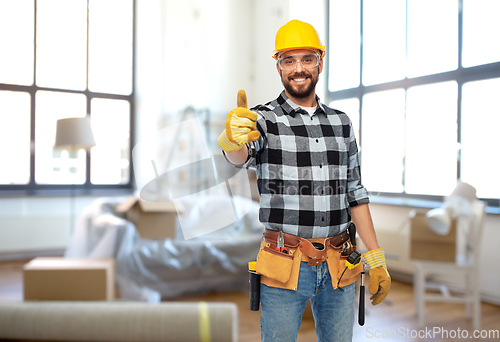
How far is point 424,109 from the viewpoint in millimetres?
3477

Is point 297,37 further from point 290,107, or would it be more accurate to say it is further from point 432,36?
point 432,36

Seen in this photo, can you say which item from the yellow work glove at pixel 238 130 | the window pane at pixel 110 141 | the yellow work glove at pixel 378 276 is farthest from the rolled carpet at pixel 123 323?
the window pane at pixel 110 141

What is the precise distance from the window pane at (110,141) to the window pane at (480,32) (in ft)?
12.6

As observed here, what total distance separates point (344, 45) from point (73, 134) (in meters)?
2.50

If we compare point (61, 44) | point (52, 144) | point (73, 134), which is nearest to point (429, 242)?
point (73, 134)

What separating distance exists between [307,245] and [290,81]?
415 mm

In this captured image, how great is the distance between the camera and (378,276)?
3.33 feet

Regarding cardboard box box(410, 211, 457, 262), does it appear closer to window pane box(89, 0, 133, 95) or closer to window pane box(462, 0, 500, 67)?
window pane box(462, 0, 500, 67)

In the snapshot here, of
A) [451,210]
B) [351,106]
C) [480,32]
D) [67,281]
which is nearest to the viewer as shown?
[67,281]

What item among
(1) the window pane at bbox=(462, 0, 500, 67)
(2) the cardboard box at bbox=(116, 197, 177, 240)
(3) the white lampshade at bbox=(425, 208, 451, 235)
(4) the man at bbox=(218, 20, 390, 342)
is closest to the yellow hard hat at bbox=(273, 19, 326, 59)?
(4) the man at bbox=(218, 20, 390, 342)

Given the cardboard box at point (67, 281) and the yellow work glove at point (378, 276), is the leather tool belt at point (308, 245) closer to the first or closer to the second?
the yellow work glove at point (378, 276)

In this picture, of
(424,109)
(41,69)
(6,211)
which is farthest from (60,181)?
(424,109)

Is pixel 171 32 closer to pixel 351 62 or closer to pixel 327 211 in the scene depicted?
pixel 351 62

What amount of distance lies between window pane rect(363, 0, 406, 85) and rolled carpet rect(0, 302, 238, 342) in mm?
3472
